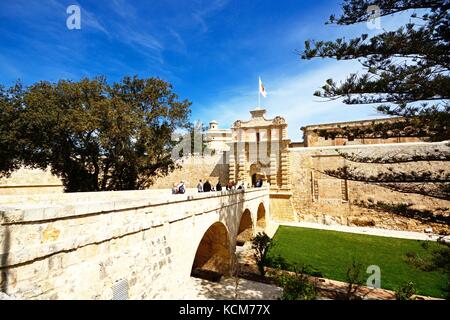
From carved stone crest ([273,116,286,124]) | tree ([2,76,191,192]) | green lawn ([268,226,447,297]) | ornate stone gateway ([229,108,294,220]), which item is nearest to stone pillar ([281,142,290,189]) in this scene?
ornate stone gateway ([229,108,294,220])

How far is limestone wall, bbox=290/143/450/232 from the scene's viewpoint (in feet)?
57.3

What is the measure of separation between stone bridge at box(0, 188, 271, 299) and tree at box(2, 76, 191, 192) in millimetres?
6915

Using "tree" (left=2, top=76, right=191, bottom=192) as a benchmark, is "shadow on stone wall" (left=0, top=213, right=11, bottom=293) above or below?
below

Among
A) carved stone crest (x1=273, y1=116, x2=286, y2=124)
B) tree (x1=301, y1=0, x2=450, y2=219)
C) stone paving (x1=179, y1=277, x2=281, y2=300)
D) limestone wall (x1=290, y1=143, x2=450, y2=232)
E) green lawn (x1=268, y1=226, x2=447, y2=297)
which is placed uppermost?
carved stone crest (x1=273, y1=116, x2=286, y2=124)

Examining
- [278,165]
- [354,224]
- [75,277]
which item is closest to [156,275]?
[75,277]

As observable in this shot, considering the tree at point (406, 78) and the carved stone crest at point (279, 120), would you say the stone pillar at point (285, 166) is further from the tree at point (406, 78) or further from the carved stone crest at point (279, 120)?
the tree at point (406, 78)

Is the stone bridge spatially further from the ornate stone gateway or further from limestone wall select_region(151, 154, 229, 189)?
limestone wall select_region(151, 154, 229, 189)

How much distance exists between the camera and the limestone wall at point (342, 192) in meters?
17.5

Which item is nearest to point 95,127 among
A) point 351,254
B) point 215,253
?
point 215,253

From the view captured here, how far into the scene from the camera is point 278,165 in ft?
68.0

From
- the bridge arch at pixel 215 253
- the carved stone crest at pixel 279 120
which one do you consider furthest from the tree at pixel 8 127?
the carved stone crest at pixel 279 120

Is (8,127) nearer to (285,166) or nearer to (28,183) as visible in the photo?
(28,183)

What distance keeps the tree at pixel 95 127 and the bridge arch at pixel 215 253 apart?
24.5ft

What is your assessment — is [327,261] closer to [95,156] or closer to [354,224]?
[354,224]
